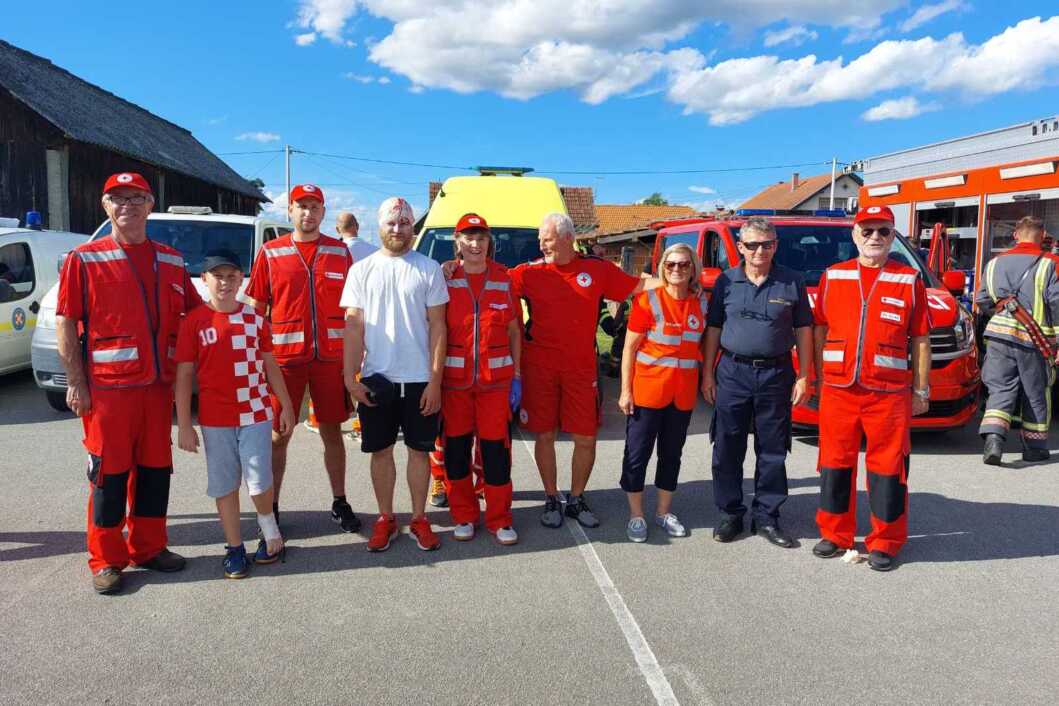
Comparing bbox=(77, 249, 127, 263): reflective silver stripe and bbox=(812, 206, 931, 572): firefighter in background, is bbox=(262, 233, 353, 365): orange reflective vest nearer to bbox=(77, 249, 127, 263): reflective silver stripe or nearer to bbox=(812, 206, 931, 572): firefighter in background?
bbox=(77, 249, 127, 263): reflective silver stripe

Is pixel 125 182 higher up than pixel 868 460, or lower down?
higher up

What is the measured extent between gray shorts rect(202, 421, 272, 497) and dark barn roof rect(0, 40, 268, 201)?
61.4ft

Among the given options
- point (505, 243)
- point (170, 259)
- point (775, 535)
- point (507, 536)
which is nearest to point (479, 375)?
point (507, 536)

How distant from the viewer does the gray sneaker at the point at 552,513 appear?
14.8 ft

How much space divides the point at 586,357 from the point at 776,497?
4.59 ft

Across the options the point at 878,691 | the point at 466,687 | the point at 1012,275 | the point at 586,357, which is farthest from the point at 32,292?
the point at 1012,275

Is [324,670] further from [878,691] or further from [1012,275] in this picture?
[1012,275]

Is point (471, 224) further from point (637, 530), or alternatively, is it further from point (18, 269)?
point (18, 269)

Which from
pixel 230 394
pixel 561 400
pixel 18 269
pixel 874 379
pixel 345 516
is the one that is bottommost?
pixel 345 516

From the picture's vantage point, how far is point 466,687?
280 cm

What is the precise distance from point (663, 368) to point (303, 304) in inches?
83.8

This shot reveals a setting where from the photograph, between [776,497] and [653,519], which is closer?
[776,497]

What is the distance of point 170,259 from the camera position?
3811 millimetres

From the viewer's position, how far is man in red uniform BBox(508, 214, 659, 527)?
433cm
